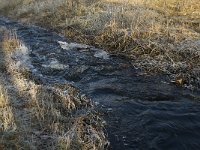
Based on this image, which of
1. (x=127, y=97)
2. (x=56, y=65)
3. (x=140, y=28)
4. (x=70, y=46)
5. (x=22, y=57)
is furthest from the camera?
(x=70, y=46)

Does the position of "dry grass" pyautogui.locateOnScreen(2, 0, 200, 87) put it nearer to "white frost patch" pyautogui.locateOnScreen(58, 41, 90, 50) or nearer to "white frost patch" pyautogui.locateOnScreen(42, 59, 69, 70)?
"white frost patch" pyautogui.locateOnScreen(58, 41, 90, 50)

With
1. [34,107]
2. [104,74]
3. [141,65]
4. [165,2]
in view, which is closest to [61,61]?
[104,74]

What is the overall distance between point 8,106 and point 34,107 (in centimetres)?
58

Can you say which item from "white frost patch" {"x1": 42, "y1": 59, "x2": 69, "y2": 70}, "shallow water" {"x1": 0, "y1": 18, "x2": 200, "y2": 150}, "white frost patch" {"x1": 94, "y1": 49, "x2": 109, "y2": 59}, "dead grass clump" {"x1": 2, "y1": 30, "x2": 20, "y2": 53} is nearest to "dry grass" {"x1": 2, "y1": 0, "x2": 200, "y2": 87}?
"white frost patch" {"x1": 94, "y1": 49, "x2": 109, "y2": 59}

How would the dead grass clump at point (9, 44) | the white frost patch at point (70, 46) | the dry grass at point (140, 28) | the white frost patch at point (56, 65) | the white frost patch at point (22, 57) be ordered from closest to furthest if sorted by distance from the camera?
the dry grass at point (140, 28) < the white frost patch at point (22, 57) < the white frost patch at point (56, 65) < the dead grass clump at point (9, 44) < the white frost patch at point (70, 46)

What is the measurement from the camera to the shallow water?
7188mm

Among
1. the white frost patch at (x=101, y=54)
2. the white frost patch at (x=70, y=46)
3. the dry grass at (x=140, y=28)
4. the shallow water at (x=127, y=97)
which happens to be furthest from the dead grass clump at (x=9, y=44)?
the white frost patch at (x=101, y=54)

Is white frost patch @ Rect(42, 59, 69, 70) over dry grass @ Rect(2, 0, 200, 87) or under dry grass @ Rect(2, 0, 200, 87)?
under

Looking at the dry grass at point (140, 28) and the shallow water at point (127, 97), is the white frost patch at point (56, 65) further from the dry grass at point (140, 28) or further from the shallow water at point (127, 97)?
the dry grass at point (140, 28)

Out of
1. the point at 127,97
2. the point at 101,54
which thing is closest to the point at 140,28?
the point at 101,54

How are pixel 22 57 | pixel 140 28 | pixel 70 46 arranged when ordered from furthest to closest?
pixel 70 46 → pixel 140 28 → pixel 22 57

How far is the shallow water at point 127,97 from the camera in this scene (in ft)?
23.6

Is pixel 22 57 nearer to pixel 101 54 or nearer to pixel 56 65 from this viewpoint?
pixel 56 65

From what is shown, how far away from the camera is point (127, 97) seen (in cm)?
930
